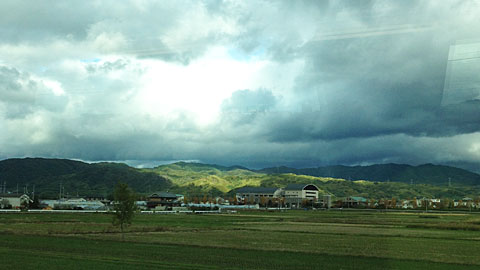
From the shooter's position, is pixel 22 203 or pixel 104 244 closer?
pixel 104 244

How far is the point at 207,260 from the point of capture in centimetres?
3278

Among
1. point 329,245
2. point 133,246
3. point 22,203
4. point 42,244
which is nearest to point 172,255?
point 133,246

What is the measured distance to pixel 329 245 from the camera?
46094mm

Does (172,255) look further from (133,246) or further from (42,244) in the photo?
(42,244)

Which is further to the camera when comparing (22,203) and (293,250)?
(22,203)

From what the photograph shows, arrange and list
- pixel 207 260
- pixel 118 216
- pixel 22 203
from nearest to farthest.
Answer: pixel 207 260
pixel 118 216
pixel 22 203

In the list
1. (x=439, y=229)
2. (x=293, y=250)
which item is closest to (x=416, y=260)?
(x=293, y=250)

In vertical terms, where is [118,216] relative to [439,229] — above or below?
above

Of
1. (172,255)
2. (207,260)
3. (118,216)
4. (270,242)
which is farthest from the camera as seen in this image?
(118,216)

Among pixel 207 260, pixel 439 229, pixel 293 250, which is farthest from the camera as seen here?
pixel 439 229

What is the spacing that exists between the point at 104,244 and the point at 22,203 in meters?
144

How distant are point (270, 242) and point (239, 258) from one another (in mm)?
14083

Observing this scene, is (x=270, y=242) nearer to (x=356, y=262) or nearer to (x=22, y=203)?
(x=356, y=262)

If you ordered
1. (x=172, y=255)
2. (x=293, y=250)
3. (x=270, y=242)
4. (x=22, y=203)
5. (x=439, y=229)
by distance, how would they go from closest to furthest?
(x=172, y=255), (x=293, y=250), (x=270, y=242), (x=439, y=229), (x=22, y=203)
